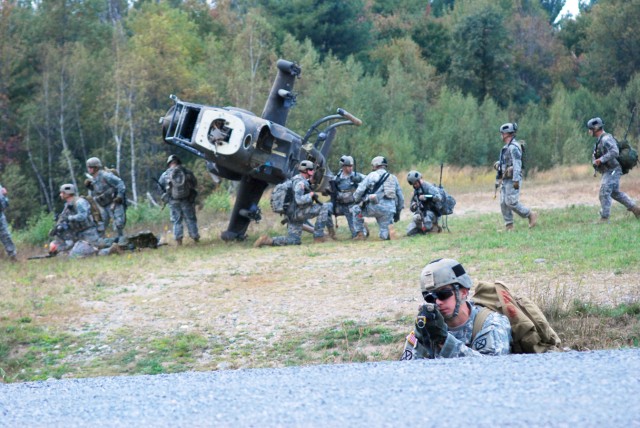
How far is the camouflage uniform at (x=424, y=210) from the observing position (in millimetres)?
17984

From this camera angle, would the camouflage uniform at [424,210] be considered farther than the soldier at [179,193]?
No

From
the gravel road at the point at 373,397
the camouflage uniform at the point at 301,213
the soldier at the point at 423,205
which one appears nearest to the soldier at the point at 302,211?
the camouflage uniform at the point at 301,213

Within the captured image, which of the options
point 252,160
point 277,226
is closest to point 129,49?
point 277,226

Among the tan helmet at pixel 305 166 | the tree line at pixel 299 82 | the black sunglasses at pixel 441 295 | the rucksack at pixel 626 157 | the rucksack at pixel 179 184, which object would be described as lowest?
the black sunglasses at pixel 441 295

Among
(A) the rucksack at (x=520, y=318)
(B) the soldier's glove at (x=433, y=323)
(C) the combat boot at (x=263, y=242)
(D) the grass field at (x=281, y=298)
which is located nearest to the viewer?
(B) the soldier's glove at (x=433, y=323)

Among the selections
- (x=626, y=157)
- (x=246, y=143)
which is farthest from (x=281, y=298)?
(x=626, y=157)

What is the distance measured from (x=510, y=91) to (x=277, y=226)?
3473 cm

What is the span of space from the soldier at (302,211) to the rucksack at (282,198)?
0.27ft

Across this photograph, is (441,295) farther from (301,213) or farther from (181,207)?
(181,207)

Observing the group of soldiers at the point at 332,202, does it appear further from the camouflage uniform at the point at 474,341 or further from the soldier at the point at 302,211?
the camouflage uniform at the point at 474,341

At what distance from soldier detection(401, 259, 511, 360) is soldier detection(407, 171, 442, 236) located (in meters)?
11.4

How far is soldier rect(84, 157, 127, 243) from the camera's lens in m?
19.2

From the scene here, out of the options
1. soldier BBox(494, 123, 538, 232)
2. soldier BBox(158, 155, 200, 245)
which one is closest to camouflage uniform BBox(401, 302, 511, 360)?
soldier BBox(494, 123, 538, 232)

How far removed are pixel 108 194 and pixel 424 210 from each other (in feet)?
20.4
